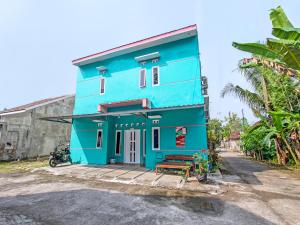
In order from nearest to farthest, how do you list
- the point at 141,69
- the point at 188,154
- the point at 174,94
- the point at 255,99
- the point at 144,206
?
the point at 144,206 < the point at 188,154 < the point at 174,94 < the point at 141,69 < the point at 255,99

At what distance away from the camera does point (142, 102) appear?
10.1m

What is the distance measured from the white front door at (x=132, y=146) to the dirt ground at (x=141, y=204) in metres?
4.53

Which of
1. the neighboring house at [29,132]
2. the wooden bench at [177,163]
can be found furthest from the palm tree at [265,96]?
the neighboring house at [29,132]

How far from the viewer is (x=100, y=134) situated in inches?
466

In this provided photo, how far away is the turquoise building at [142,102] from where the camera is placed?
9.35 m

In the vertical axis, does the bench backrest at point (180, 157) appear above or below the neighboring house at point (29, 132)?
below

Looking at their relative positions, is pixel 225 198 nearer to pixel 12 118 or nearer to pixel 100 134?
Answer: pixel 100 134

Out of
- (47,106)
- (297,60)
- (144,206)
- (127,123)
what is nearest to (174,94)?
(127,123)

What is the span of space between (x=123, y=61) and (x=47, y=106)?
10.1 metres

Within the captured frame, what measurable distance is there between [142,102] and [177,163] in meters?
4.22

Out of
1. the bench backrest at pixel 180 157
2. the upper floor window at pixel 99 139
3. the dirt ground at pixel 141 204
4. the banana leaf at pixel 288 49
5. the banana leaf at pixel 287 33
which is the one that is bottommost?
the dirt ground at pixel 141 204

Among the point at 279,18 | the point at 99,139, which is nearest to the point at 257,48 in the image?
the point at 279,18

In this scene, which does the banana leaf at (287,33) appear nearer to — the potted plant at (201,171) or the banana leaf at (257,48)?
the banana leaf at (257,48)

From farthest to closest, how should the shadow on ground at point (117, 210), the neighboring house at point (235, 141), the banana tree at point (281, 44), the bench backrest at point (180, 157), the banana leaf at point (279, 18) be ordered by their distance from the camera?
the neighboring house at point (235, 141), the bench backrest at point (180, 157), the banana leaf at point (279, 18), the banana tree at point (281, 44), the shadow on ground at point (117, 210)
